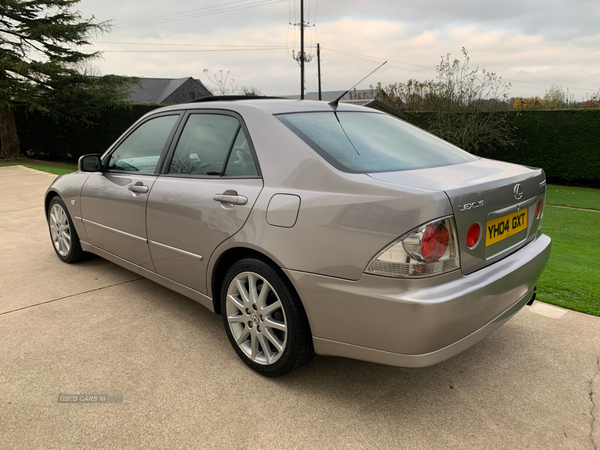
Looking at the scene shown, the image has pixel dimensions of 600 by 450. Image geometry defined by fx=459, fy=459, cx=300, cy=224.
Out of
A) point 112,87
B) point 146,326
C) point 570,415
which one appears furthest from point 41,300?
point 112,87

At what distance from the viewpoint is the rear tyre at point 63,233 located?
4.50 metres

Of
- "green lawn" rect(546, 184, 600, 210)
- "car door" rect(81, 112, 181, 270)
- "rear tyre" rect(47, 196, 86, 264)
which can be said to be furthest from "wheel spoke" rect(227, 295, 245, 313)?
"green lawn" rect(546, 184, 600, 210)

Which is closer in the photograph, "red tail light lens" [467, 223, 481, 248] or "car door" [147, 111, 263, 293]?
"red tail light lens" [467, 223, 481, 248]

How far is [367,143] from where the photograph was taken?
2.67 m

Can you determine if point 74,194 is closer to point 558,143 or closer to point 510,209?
point 510,209

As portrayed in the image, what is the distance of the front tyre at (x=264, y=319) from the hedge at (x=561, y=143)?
18.1m

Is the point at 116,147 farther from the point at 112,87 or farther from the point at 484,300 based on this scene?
the point at 112,87

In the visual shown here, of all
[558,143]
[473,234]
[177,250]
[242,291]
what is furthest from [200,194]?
[558,143]

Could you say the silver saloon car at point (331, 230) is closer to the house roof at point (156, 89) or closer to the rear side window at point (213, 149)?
the rear side window at point (213, 149)

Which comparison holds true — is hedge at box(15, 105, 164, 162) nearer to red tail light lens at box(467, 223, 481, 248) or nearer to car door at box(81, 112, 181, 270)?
car door at box(81, 112, 181, 270)

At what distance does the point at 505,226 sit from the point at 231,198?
1.48 m

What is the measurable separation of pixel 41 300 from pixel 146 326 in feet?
3.64

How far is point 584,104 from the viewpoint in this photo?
64.1 ft

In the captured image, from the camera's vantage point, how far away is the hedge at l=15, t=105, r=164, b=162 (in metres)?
22.0
